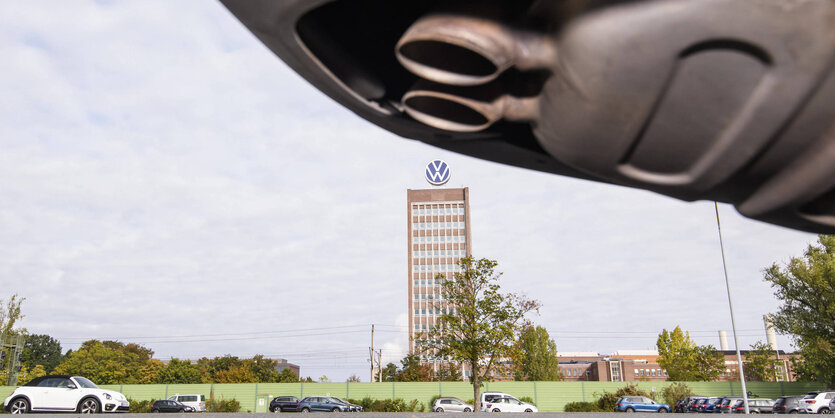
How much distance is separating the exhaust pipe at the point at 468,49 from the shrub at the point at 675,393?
36.0 meters

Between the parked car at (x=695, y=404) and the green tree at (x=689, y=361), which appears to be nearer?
the parked car at (x=695, y=404)

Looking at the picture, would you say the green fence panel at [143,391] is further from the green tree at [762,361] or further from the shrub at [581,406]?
the green tree at [762,361]

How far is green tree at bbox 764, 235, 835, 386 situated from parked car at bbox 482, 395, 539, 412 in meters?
15.8

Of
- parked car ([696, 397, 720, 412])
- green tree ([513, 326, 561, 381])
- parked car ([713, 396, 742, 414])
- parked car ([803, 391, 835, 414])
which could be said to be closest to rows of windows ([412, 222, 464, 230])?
green tree ([513, 326, 561, 381])

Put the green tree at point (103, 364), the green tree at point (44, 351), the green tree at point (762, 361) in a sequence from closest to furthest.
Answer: the green tree at point (762, 361) < the green tree at point (103, 364) < the green tree at point (44, 351)

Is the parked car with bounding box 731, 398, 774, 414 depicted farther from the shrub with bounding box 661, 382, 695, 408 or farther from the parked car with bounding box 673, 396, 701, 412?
the shrub with bounding box 661, 382, 695, 408

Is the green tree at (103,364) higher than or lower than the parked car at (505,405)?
higher

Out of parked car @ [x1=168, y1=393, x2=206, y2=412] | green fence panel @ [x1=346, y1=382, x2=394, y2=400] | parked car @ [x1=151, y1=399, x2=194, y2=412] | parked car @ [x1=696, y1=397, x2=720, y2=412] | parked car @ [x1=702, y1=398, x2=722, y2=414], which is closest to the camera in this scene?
parked car @ [x1=702, y1=398, x2=722, y2=414]

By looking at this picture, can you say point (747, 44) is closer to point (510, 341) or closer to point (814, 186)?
point (814, 186)

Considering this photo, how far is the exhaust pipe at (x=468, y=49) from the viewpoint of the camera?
1227 mm

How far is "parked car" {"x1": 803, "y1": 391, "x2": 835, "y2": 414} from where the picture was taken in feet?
81.0

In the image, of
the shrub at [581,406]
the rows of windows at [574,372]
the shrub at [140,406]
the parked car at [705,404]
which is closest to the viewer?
the parked car at [705,404]

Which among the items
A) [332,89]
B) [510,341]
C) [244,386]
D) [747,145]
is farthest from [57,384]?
[244,386]

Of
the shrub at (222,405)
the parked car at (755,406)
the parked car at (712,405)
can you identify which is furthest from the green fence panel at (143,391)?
the parked car at (755,406)
